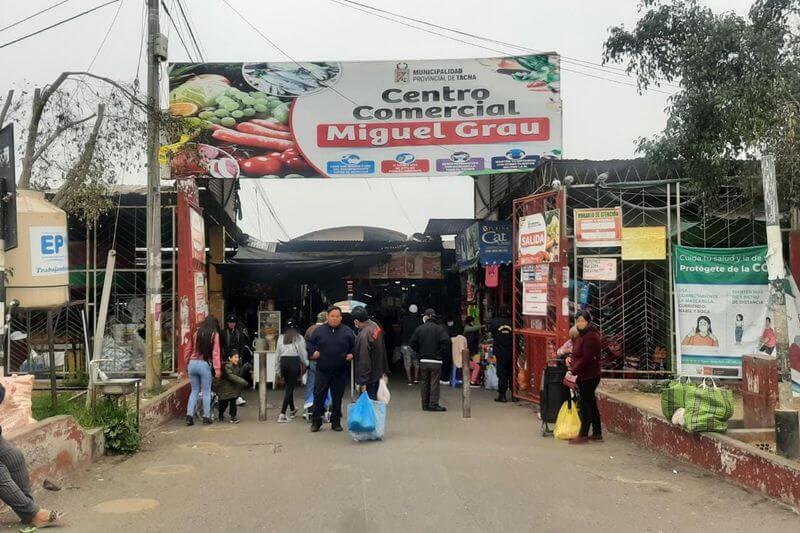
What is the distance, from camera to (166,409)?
11.0 m

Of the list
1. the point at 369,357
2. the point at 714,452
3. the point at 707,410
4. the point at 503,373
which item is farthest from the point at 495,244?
the point at 714,452

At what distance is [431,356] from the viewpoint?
12344 millimetres

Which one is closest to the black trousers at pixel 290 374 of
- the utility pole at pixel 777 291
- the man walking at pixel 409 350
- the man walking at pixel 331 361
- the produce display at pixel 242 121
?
the man walking at pixel 331 361

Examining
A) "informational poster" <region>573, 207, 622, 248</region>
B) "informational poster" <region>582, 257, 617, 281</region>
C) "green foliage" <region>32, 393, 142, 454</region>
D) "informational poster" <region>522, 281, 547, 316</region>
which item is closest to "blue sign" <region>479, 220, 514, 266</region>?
"informational poster" <region>522, 281, 547, 316</region>

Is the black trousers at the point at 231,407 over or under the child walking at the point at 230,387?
under

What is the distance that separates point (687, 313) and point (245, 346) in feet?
30.4

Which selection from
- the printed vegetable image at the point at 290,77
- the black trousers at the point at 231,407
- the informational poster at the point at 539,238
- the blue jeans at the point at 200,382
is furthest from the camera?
the printed vegetable image at the point at 290,77

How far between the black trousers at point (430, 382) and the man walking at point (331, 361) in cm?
242

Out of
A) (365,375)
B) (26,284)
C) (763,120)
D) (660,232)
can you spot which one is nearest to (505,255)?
(660,232)

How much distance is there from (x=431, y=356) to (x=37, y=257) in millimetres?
6345

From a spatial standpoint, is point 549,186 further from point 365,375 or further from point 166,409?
point 166,409

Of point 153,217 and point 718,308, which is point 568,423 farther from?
point 153,217

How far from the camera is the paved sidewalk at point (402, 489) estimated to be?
18.8 feet

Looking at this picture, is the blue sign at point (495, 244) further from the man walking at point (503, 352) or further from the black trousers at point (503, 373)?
the black trousers at point (503, 373)
